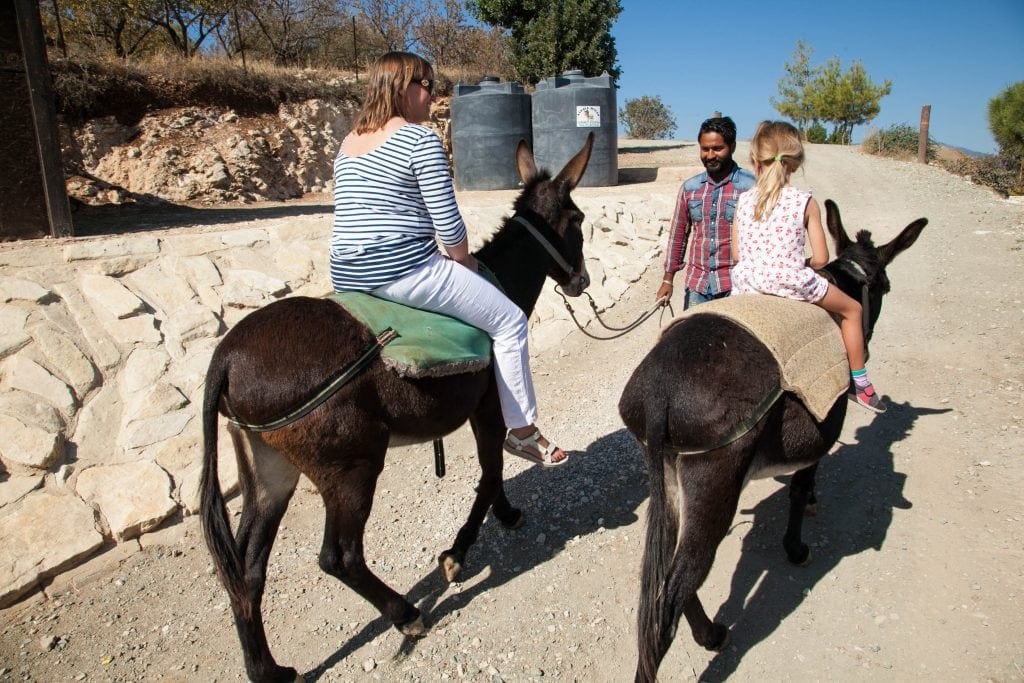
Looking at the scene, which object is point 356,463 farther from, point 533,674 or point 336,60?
point 336,60

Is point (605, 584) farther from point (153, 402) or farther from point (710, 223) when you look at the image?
point (153, 402)

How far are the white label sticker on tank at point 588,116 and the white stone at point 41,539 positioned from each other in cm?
1244

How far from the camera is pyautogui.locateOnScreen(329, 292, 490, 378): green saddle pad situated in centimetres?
293

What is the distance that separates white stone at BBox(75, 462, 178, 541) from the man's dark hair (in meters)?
4.18

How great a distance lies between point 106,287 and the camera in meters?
5.41

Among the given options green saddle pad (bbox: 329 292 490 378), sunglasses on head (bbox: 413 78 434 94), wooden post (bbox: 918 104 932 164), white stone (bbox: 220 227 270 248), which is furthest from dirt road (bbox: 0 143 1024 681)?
wooden post (bbox: 918 104 932 164)

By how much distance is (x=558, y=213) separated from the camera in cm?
403

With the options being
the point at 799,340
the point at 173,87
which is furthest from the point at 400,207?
the point at 173,87

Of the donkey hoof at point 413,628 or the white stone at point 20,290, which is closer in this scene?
the donkey hoof at point 413,628

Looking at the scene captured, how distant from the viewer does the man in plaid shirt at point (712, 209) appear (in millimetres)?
4008

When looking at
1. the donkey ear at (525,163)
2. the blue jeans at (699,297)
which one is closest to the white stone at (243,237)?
the donkey ear at (525,163)

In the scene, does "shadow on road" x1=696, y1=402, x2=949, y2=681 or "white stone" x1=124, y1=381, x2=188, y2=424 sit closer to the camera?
"shadow on road" x1=696, y1=402, x2=949, y2=681

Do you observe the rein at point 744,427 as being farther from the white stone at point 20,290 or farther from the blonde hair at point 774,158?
the white stone at point 20,290

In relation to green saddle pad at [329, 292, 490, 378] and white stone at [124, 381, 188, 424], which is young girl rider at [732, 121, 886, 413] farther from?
white stone at [124, 381, 188, 424]
